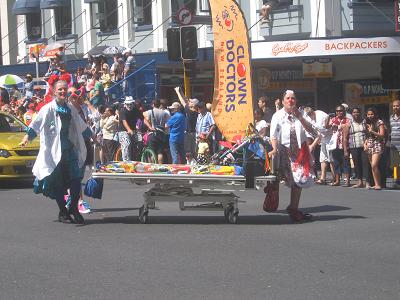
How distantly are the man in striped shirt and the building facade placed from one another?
21.4ft

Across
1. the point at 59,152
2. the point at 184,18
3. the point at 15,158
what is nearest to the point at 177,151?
the point at 184,18

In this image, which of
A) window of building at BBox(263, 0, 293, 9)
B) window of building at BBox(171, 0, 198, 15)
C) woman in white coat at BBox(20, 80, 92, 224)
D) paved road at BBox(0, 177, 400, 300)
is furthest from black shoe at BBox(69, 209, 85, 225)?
window of building at BBox(171, 0, 198, 15)

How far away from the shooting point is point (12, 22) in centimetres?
4344

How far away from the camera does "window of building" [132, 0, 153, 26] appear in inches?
1416

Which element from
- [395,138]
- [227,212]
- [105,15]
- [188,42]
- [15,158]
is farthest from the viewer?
[105,15]

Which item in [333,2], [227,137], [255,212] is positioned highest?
[333,2]

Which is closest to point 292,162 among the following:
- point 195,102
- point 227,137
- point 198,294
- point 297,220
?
point 297,220

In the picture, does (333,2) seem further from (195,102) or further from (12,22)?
(12,22)

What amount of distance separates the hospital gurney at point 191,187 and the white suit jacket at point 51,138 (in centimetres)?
51

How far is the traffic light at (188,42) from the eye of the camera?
1947cm

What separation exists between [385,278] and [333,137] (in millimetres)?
11809

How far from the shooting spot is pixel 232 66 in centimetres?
1490

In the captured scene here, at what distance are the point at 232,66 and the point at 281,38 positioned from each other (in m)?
15.6

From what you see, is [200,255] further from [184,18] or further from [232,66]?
[184,18]
